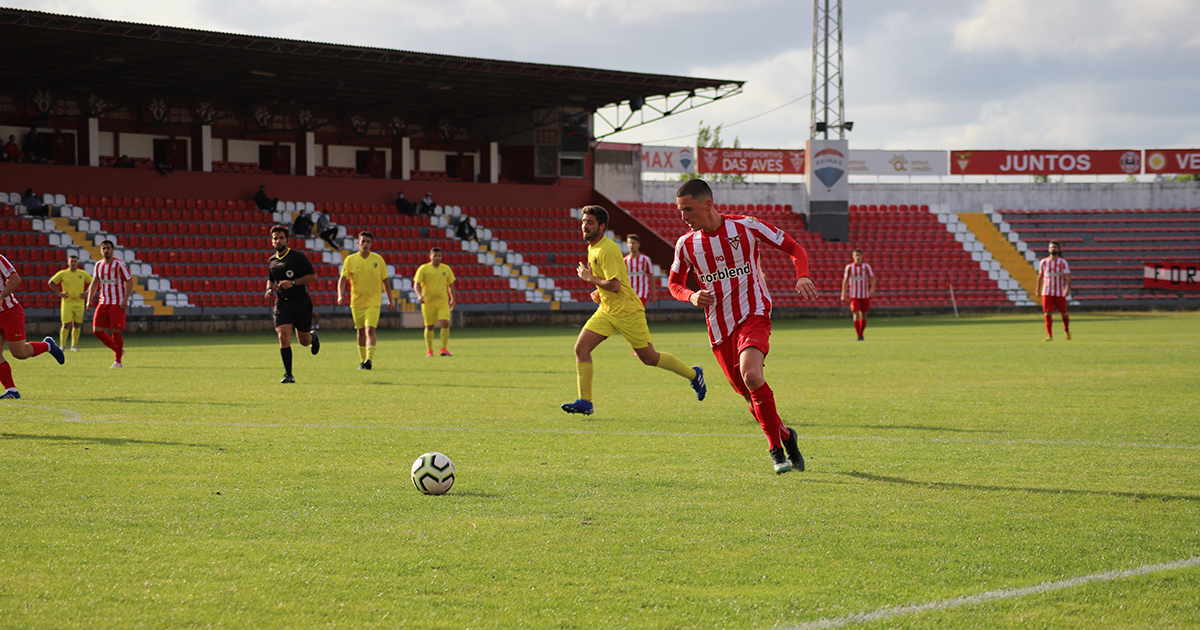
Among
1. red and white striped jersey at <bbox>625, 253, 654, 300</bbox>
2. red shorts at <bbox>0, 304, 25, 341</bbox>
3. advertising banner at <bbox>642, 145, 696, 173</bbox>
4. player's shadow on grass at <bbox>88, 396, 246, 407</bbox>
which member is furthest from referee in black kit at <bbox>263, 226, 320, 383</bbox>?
advertising banner at <bbox>642, 145, 696, 173</bbox>

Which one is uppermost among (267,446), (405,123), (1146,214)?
Result: (405,123)

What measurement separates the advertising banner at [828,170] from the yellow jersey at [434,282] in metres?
25.7

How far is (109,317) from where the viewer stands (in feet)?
52.8

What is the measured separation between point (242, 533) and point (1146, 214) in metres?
49.3

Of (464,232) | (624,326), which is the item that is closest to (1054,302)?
(624,326)

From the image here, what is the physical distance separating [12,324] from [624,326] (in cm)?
623

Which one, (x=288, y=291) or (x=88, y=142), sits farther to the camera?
(x=88, y=142)

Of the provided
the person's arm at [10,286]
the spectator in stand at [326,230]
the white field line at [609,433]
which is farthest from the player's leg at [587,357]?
the spectator in stand at [326,230]

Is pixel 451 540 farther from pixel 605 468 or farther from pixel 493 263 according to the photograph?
pixel 493 263

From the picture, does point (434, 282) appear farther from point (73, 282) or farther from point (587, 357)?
point (587, 357)

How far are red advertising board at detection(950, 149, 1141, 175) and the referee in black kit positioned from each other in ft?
129

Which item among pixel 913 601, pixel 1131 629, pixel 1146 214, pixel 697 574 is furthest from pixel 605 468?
pixel 1146 214

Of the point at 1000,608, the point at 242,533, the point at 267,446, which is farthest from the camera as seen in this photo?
the point at 267,446

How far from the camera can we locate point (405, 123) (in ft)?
132
